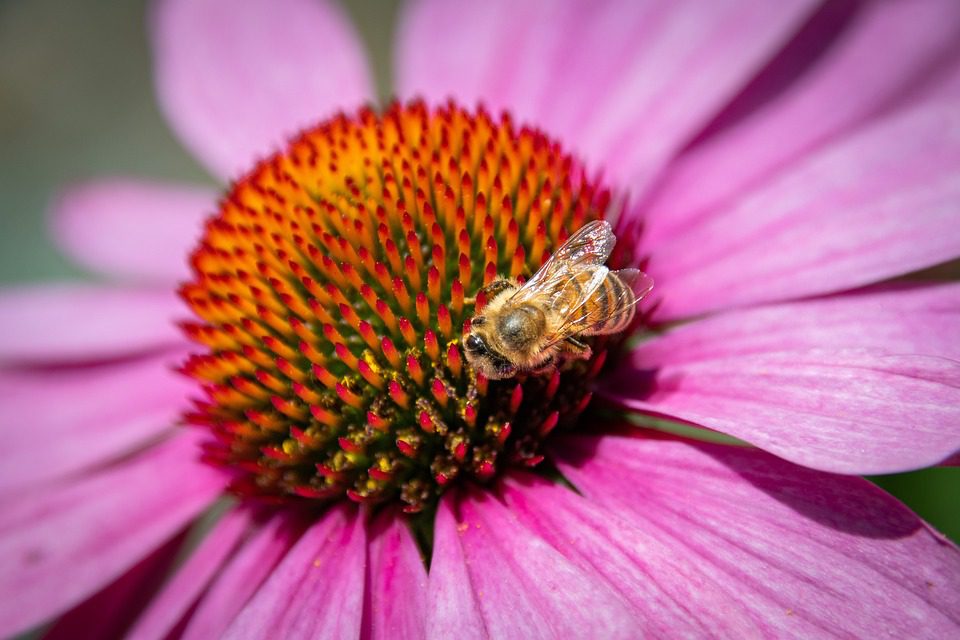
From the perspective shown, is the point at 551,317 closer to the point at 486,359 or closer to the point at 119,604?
the point at 486,359

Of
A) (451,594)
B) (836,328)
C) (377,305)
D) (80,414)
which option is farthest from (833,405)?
(80,414)

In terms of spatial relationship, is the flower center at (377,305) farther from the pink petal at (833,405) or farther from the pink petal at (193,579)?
the pink petal at (833,405)

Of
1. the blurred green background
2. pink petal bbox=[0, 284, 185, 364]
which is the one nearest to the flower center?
pink petal bbox=[0, 284, 185, 364]

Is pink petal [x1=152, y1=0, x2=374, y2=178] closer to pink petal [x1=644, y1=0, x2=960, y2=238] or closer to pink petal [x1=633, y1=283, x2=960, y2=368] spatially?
pink petal [x1=644, y1=0, x2=960, y2=238]

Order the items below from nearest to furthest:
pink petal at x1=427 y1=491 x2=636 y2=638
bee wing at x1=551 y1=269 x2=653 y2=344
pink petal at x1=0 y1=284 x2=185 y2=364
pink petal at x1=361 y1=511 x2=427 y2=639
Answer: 1. pink petal at x1=427 y1=491 x2=636 y2=638
2. pink petal at x1=361 y1=511 x2=427 y2=639
3. bee wing at x1=551 y1=269 x2=653 y2=344
4. pink petal at x1=0 y1=284 x2=185 y2=364

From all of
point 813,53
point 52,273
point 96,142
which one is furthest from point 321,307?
point 96,142
